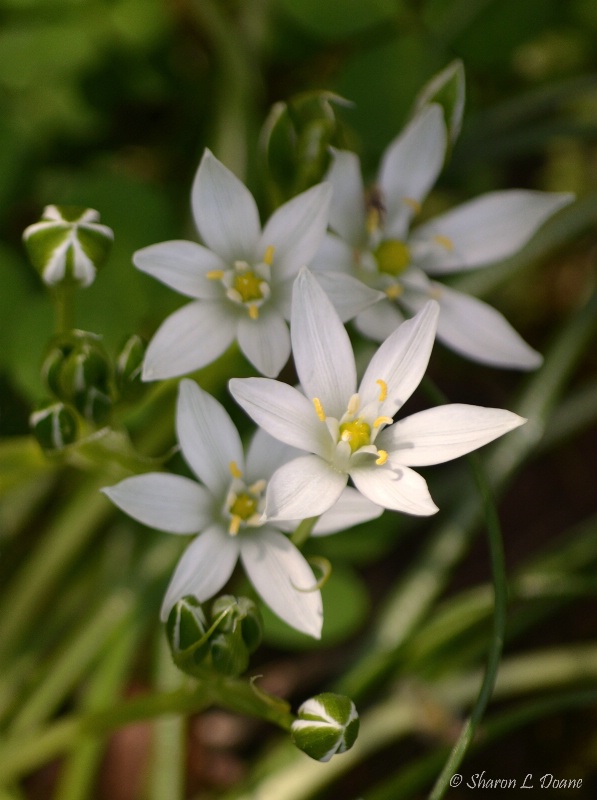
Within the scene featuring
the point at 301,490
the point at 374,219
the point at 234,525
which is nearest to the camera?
the point at 301,490

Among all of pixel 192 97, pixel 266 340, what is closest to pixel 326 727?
pixel 266 340

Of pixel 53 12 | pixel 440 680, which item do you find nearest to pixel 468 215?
pixel 440 680

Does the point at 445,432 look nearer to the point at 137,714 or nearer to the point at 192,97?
the point at 137,714

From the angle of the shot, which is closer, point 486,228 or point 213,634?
point 213,634

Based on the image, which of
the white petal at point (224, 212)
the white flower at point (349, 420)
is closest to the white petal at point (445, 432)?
the white flower at point (349, 420)

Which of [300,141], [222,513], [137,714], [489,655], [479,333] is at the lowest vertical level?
[137,714]
